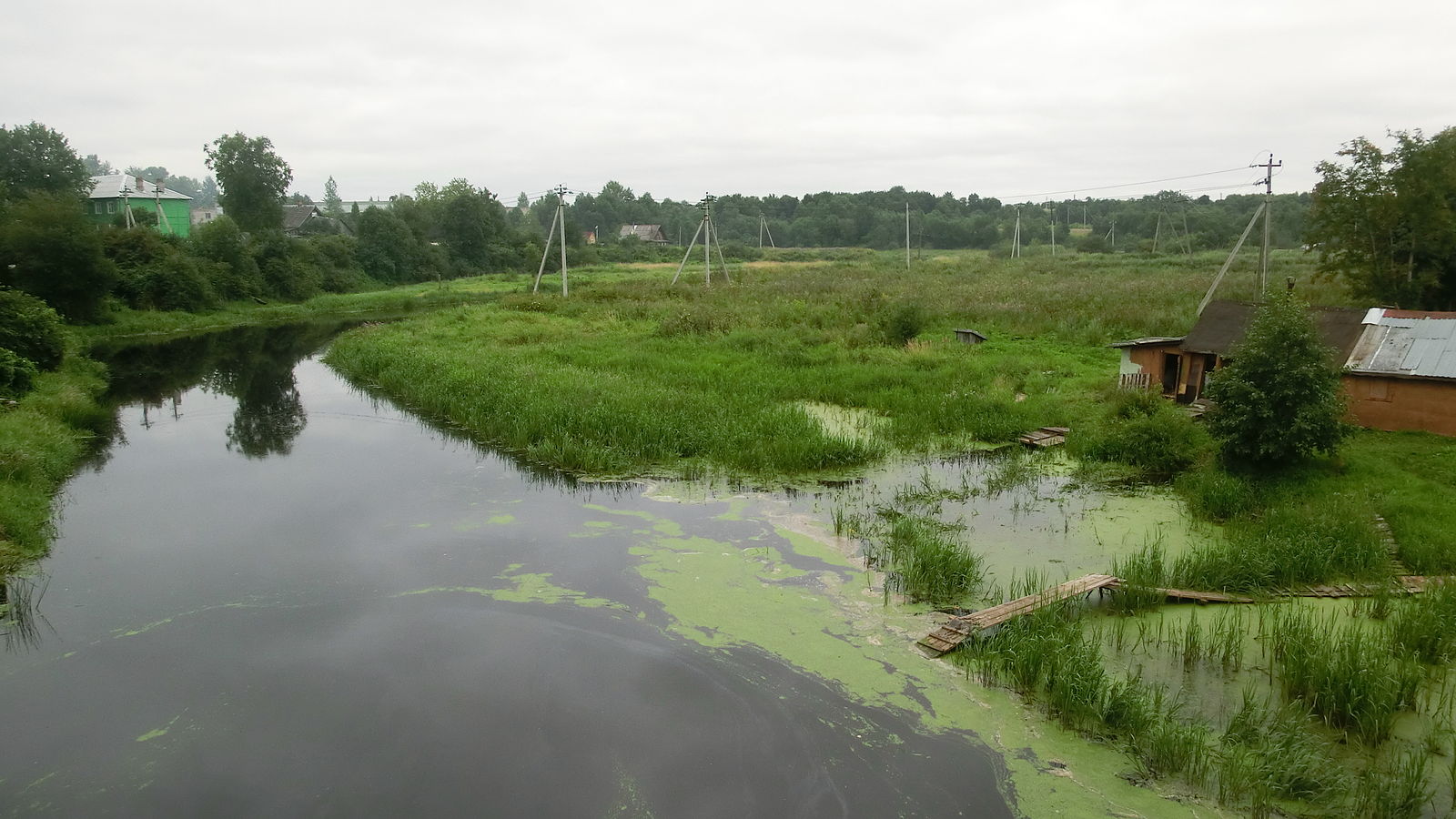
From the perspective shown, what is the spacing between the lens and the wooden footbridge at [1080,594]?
8.87 metres

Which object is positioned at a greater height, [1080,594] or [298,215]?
[298,215]

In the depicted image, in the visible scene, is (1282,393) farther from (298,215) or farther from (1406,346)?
(298,215)

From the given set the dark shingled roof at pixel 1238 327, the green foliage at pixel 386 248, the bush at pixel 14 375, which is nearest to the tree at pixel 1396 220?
the dark shingled roof at pixel 1238 327

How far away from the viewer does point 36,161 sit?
1817 inches

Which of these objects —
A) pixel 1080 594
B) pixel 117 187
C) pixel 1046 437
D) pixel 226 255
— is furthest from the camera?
pixel 117 187

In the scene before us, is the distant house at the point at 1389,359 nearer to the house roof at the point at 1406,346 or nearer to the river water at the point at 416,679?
the house roof at the point at 1406,346

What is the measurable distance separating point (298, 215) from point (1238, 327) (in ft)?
224

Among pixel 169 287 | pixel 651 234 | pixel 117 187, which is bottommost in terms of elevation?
pixel 169 287

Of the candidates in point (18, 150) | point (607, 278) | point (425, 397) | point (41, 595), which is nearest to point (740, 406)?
point (425, 397)

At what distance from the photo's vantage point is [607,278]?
169ft

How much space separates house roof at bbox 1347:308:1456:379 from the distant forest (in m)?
51.5

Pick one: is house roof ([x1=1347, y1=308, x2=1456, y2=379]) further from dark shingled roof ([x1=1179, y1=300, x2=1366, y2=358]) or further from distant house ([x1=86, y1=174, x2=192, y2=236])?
distant house ([x1=86, y1=174, x2=192, y2=236])

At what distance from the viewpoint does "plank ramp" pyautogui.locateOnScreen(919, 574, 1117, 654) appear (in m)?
8.80

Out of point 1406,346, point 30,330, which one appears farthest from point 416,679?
point 30,330
